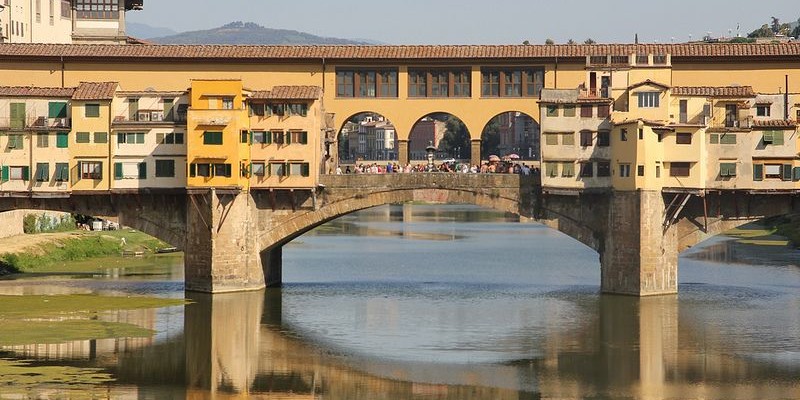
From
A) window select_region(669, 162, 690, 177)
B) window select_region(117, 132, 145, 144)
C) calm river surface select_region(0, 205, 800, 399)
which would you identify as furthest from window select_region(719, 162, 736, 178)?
→ window select_region(117, 132, 145, 144)

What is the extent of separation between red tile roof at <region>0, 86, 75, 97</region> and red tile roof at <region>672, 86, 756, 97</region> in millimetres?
33690

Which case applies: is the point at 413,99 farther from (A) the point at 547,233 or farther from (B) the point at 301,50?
(A) the point at 547,233

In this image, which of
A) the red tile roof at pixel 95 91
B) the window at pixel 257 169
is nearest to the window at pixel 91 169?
the red tile roof at pixel 95 91

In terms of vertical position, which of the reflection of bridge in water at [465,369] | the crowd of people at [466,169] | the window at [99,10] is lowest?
the reflection of bridge in water at [465,369]

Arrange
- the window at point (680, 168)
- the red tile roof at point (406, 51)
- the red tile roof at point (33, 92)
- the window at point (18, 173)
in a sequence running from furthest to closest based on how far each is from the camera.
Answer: the red tile roof at point (406, 51), the window at point (18, 173), the red tile roof at point (33, 92), the window at point (680, 168)

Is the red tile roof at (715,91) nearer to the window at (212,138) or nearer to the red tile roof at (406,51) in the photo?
the red tile roof at (406,51)

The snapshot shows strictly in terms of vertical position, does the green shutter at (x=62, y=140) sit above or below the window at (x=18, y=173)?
above

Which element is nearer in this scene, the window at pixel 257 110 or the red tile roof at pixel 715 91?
the red tile roof at pixel 715 91

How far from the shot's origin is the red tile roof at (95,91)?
84.1 meters

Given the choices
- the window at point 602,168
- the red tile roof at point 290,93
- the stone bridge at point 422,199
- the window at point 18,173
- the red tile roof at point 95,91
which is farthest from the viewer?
the window at point 18,173

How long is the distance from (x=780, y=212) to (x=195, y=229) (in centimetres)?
3193

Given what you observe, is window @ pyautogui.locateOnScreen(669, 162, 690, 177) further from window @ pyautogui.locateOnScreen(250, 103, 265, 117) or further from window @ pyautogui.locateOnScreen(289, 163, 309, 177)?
window @ pyautogui.locateOnScreen(250, 103, 265, 117)

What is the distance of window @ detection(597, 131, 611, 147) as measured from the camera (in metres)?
83.1

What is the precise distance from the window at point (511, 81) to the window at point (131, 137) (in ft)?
66.1
